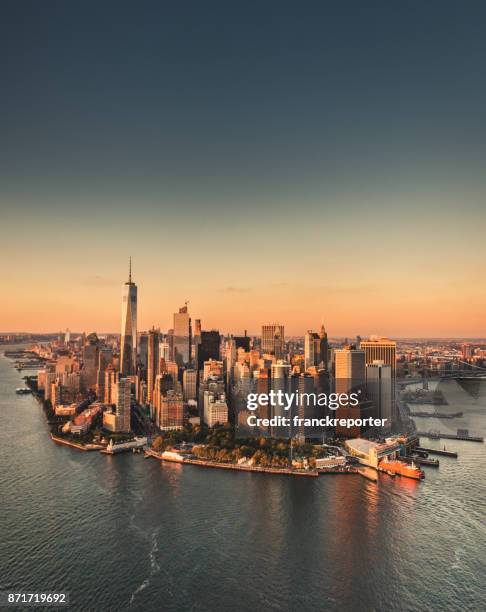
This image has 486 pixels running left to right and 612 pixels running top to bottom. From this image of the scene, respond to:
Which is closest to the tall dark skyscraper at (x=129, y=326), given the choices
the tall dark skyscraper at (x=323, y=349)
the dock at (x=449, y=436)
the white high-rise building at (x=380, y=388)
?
the tall dark skyscraper at (x=323, y=349)

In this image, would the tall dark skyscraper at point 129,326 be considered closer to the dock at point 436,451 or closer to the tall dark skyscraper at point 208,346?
the tall dark skyscraper at point 208,346

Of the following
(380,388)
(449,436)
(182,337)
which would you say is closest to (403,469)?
(449,436)

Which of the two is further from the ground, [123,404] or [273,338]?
[273,338]

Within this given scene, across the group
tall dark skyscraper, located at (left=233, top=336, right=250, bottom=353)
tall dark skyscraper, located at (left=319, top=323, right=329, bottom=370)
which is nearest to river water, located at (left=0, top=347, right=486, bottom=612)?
tall dark skyscraper, located at (left=319, top=323, right=329, bottom=370)

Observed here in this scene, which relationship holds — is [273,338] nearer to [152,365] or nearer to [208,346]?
[208,346]

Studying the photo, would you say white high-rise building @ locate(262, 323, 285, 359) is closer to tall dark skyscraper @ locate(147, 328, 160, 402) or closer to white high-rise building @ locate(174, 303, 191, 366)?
white high-rise building @ locate(174, 303, 191, 366)

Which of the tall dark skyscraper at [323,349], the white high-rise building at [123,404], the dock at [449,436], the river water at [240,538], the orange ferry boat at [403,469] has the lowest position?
the river water at [240,538]

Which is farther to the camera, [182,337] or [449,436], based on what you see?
[182,337]
